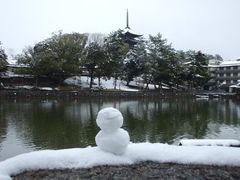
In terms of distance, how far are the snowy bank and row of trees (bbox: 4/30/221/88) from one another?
35.9 metres

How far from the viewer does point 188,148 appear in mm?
6719

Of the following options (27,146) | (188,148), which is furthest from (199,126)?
(188,148)

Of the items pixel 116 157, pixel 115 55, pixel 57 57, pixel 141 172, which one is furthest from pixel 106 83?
pixel 141 172

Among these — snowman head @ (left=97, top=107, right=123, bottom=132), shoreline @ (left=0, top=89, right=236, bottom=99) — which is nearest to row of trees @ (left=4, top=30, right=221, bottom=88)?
shoreline @ (left=0, top=89, right=236, bottom=99)

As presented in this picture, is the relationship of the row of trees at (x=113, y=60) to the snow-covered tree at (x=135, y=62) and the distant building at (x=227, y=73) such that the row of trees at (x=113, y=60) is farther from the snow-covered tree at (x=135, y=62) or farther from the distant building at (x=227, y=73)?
the distant building at (x=227, y=73)

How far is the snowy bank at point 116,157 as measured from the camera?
18.8 feet

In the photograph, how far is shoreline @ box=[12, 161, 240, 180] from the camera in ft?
17.6

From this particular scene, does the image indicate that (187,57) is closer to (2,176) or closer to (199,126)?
(199,126)

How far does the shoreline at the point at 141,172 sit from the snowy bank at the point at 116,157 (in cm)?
14

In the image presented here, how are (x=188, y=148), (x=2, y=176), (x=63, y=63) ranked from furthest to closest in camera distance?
(x=63, y=63) < (x=188, y=148) < (x=2, y=176)

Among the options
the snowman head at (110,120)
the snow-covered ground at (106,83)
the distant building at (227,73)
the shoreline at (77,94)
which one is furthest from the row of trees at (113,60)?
the snowman head at (110,120)

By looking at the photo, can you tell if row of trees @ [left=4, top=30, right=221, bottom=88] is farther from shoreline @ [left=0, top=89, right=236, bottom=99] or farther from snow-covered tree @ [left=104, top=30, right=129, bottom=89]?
shoreline @ [left=0, top=89, right=236, bottom=99]

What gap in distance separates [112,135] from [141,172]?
1.00 meters

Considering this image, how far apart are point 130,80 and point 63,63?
487 inches
